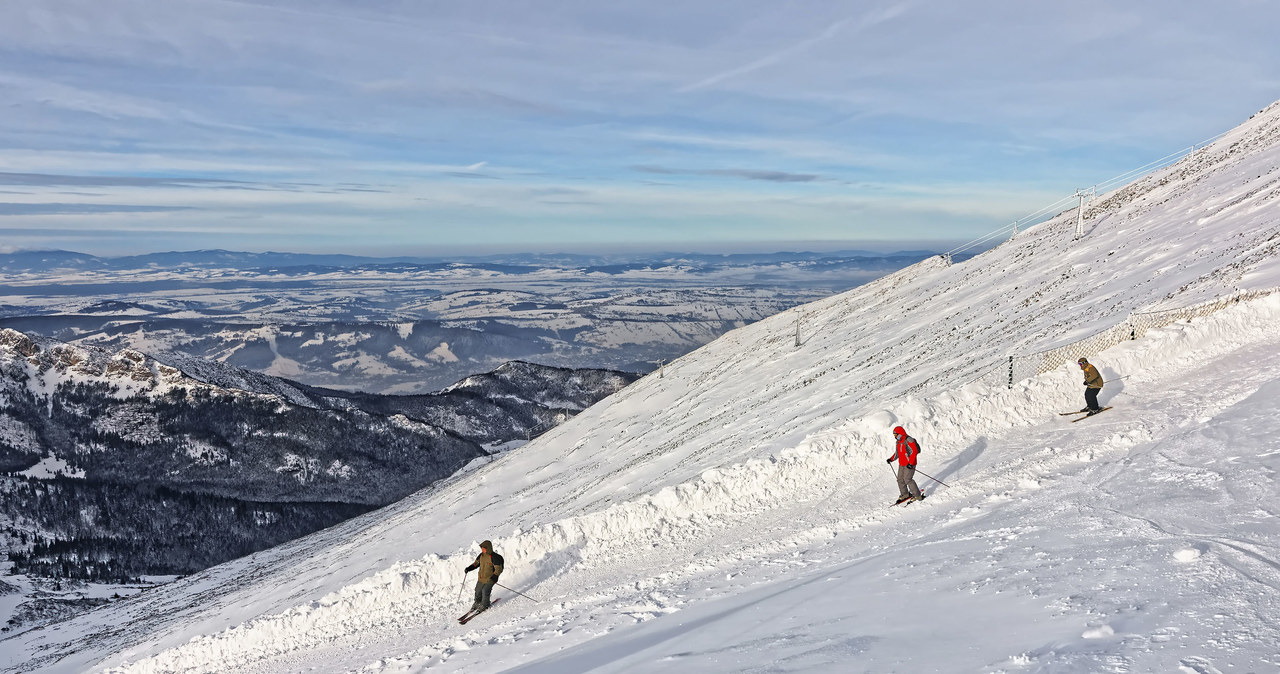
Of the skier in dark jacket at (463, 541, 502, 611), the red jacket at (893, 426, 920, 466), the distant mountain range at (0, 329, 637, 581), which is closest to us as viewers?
the red jacket at (893, 426, 920, 466)

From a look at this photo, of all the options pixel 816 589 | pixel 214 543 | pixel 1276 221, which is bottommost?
pixel 214 543

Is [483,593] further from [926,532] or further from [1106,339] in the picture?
[1106,339]

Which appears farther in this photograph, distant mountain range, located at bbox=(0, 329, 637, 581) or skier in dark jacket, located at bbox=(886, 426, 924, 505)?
distant mountain range, located at bbox=(0, 329, 637, 581)

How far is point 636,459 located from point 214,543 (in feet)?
364

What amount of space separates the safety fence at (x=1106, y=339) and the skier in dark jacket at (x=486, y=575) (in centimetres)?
1295

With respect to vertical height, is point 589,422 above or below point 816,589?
below

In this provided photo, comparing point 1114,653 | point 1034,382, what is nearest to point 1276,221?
point 1034,382

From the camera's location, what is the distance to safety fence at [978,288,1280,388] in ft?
60.8

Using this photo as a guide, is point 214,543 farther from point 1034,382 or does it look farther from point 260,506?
point 1034,382

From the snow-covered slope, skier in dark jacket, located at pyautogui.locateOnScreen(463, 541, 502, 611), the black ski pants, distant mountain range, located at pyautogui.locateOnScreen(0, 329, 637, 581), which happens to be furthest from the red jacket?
distant mountain range, located at pyautogui.locateOnScreen(0, 329, 637, 581)

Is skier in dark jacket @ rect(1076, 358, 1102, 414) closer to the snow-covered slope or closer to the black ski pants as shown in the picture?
the snow-covered slope

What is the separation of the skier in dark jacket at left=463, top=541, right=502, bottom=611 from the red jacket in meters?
8.65

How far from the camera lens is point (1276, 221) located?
85.7 ft

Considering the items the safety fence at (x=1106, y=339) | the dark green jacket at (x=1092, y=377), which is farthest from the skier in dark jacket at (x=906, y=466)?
the safety fence at (x=1106, y=339)
